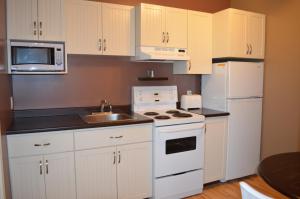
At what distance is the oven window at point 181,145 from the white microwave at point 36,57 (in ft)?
4.49

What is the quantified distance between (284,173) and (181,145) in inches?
55.2

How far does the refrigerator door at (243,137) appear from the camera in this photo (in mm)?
3051

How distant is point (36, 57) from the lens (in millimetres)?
2311

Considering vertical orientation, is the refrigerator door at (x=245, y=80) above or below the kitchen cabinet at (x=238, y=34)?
below

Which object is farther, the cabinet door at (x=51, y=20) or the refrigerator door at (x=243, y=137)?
the refrigerator door at (x=243, y=137)

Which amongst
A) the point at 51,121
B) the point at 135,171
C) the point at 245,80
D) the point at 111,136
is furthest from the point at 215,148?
the point at 51,121

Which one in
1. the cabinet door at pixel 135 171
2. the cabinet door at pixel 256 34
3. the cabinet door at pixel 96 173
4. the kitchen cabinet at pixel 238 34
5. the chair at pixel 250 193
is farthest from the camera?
the cabinet door at pixel 256 34

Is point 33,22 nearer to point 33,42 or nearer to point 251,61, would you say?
point 33,42

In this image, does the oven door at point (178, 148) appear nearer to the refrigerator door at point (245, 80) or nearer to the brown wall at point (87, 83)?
the refrigerator door at point (245, 80)

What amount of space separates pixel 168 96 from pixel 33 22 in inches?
72.4

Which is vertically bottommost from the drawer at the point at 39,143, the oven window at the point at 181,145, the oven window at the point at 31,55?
the oven window at the point at 181,145

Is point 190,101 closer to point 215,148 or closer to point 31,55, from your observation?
point 215,148

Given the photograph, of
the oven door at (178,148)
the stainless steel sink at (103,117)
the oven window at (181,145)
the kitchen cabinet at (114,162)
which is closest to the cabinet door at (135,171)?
the kitchen cabinet at (114,162)

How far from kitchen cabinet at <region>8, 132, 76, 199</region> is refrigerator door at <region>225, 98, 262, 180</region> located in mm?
1976
